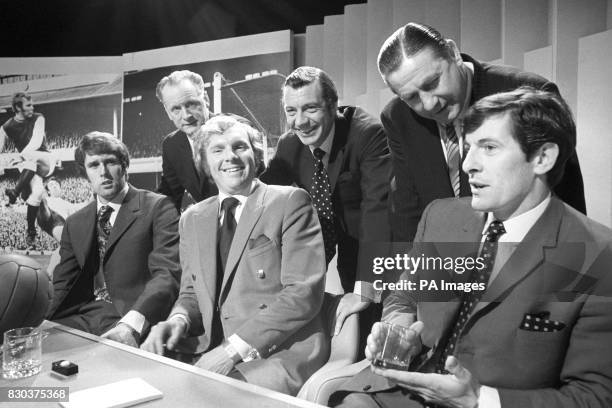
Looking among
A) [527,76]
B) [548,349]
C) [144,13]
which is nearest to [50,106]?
[144,13]

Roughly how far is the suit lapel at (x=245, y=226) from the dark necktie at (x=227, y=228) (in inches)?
1.7

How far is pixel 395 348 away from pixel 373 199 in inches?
26.4

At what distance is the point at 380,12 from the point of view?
2305 millimetres

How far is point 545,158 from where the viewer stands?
1.73 m

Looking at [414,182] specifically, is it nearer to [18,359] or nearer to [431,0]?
[431,0]

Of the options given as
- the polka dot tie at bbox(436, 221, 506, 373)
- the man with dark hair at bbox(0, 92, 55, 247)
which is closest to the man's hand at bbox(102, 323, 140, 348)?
the man with dark hair at bbox(0, 92, 55, 247)

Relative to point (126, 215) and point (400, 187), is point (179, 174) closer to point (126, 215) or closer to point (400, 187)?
point (126, 215)

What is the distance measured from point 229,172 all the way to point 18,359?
48.7 inches

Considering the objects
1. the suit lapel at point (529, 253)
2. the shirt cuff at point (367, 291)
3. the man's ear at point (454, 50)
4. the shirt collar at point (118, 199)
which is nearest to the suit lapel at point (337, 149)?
the shirt cuff at point (367, 291)

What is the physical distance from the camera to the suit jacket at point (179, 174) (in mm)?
2865

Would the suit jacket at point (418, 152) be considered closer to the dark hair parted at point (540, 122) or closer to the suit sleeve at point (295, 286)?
the dark hair parted at point (540, 122)

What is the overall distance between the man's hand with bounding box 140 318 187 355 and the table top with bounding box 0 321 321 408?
513mm

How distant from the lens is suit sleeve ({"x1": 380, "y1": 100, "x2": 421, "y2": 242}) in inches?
84.6

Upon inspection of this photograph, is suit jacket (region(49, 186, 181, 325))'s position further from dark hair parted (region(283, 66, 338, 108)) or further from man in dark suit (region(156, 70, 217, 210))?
dark hair parted (region(283, 66, 338, 108))
